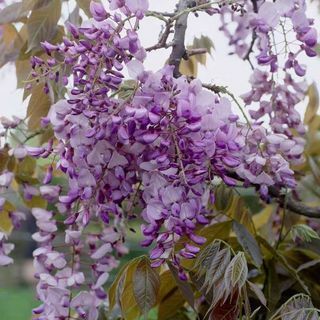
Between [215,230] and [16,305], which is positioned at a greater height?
[215,230]

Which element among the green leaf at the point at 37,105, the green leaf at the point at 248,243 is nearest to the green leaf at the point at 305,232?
the green leaf at the point at 248,243

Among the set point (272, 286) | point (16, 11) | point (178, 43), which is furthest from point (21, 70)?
point (272, 286)

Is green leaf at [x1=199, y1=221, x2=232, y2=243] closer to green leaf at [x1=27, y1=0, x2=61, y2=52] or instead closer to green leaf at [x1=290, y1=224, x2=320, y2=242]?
green leaf at [x1=290, y1=224, x2=320, y2=242]

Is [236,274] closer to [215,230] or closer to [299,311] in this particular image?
[299,311]

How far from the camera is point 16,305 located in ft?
11.1

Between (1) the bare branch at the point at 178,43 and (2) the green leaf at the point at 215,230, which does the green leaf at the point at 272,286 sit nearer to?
(2) the green leaf at the point at 215,230

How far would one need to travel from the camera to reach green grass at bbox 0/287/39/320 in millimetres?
2828

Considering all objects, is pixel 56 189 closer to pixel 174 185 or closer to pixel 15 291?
pixel 174 185

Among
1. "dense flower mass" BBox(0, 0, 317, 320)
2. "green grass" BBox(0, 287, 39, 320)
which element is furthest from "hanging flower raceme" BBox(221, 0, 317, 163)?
"green grass" BBox(0, 287, 39, 320)

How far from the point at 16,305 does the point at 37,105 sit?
111 inches

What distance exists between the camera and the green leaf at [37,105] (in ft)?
2.34

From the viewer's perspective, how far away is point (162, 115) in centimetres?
51

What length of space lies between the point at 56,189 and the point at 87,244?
9 centimetres

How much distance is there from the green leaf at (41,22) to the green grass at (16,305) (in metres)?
2.01
